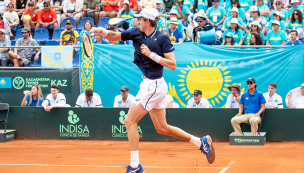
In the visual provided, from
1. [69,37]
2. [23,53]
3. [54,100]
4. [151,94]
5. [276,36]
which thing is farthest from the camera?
[69,37]

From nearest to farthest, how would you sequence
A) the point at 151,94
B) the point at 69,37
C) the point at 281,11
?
the point at 151,94
the point at 69,37
the point at 281,11

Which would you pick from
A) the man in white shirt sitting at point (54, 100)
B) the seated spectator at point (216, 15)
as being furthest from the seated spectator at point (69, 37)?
the seated spectator at point (216, 15)

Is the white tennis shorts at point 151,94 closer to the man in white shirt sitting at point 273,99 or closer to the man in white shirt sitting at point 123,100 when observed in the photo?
the man in white shirt sitting at point 123,100

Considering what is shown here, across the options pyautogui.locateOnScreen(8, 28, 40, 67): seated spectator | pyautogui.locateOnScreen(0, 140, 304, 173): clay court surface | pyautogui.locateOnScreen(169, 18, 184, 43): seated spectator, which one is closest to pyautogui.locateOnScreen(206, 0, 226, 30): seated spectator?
pyautogui.locateOnScreen(169, 18, 184, 43): seated spectator

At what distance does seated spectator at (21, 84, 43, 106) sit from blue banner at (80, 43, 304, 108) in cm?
122

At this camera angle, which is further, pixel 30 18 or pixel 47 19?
pixel 30 18

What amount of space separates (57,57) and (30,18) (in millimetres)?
4751

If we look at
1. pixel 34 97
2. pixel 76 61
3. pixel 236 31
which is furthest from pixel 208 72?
pixel 34 97

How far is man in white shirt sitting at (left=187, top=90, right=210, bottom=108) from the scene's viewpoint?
9.27 meters

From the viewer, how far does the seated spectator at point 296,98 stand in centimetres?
923

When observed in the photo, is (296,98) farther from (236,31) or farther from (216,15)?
(216,15)

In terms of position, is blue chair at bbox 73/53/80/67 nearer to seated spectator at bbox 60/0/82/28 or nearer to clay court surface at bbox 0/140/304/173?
clay court surface at bbox 0/140/304/173

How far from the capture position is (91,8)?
48.2 feet

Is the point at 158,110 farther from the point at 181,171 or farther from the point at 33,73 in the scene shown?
the point at 33,73
